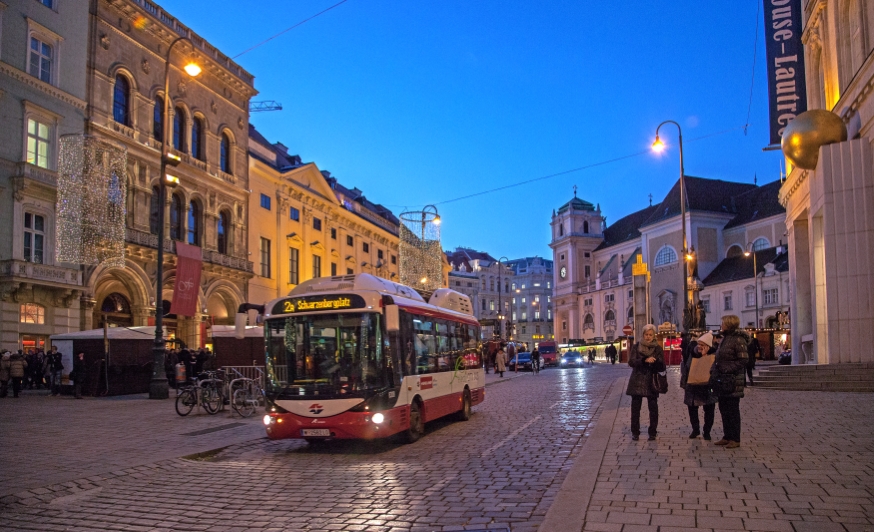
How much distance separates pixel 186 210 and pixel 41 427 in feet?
76.0

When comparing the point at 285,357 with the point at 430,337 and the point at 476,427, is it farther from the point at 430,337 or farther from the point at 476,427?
the point at 476,427

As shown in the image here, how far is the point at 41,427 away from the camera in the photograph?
14.8 meters

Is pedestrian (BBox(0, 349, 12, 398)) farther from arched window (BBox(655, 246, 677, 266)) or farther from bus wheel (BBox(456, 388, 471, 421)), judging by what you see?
arched window (BBox(655, 246, 677, 266))

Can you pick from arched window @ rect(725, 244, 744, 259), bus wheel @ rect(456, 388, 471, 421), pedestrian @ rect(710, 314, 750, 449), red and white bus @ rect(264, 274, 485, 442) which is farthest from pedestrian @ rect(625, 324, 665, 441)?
arched window @ rect(725, 244, 744, 259)

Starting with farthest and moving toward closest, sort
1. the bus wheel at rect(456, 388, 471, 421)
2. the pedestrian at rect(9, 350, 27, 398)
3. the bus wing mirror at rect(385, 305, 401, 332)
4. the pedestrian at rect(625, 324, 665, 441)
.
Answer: the pedestrian at rect(9, 350, 27, 398) < the bus wheel at rect(456, 388, 471, 421) < the bus wing mirror at rect(385, 305, 401, 332) < the pedestrian at rect(625, 324, 665, 441)

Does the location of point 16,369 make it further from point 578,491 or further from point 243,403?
point 578,491

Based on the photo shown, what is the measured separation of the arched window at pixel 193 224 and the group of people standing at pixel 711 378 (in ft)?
98.8

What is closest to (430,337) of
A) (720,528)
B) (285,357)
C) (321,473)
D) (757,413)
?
(285,357)

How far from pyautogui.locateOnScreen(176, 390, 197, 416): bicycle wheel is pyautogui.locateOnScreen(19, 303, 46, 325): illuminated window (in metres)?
13.5

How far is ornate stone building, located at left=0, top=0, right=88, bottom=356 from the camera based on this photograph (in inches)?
1051

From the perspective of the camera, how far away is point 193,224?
123 ft

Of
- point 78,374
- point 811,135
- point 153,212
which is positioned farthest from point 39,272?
point 811,135

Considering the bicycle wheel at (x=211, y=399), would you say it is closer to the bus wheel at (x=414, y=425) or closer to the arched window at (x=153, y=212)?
the bus wheel at (x=414, y=425)

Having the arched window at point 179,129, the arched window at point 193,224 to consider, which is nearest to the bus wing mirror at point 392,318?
the arched window at point 193,224
